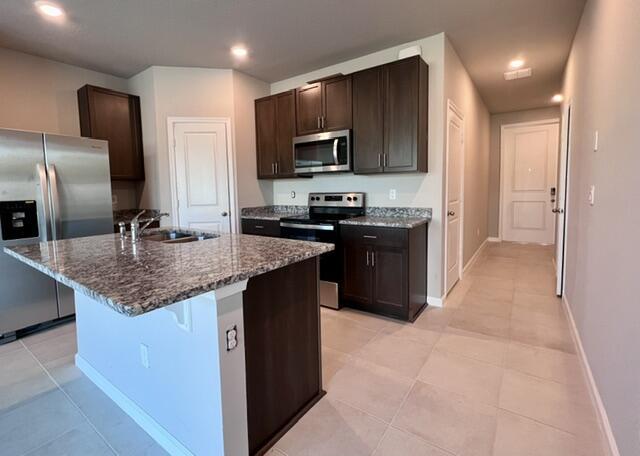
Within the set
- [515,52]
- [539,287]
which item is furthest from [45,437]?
[515,52]

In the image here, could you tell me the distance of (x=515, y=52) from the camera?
353 cm

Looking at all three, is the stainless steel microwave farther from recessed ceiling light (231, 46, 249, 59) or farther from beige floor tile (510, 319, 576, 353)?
beige floor tile (510, 319, 576, 353)

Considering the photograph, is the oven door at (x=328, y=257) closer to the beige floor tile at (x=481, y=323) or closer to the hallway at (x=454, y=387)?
the hallway at (x=454, y=387)

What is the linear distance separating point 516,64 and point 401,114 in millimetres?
1989

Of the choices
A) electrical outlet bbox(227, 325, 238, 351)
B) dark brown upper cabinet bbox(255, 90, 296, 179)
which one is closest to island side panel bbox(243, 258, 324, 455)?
electrical outlet bbox(227, 325, 238, 351)

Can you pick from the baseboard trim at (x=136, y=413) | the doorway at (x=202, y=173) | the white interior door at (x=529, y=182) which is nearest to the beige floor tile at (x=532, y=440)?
the baseboard trim at (x=136, y=413)

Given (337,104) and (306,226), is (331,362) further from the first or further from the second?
(337,104)

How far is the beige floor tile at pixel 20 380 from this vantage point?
1986mm

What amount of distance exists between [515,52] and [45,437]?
4.91 meters

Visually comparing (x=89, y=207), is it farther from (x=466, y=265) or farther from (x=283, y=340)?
(x=466, y=265)

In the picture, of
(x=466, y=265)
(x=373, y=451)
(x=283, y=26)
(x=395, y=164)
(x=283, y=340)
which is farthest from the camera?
(x=466, y=265)

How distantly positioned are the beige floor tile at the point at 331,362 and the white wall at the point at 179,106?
2.32 metres

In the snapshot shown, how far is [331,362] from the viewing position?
2289 mm

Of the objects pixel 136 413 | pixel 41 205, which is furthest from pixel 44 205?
pixel 136 413
